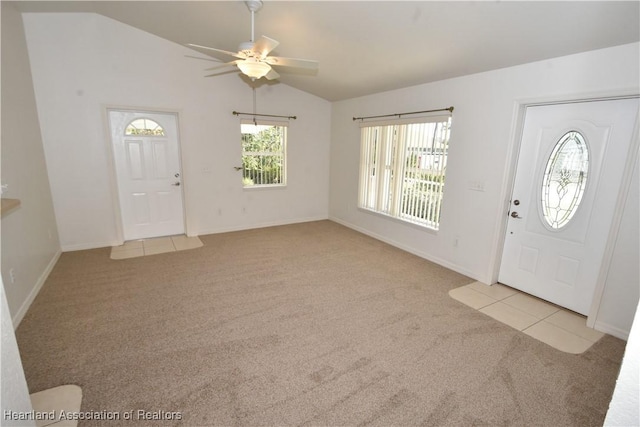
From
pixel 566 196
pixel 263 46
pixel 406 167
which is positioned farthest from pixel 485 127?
pixel 263 46

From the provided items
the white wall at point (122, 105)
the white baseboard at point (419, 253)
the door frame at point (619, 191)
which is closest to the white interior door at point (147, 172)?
the white wall at point (122, 105)

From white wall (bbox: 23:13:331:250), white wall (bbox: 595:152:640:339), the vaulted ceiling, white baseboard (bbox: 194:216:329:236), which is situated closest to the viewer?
the vaulted ceiling

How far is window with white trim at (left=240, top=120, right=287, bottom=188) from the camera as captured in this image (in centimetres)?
545

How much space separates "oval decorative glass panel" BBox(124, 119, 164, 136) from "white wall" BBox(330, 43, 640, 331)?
3.52 m

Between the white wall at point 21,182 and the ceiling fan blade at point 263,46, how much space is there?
257cm

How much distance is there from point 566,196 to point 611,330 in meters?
1.23

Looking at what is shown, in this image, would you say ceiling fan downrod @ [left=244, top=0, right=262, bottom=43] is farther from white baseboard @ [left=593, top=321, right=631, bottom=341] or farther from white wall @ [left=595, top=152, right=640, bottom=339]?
white baseboard @ [left=593, top=321, right=631, bottom=341]

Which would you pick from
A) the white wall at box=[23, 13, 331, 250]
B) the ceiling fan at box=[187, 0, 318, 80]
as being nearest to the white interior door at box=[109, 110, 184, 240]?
the white wall at box=[23, 13, 331, 250]

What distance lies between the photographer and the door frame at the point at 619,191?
246cm

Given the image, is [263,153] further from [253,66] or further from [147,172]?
[253,66]

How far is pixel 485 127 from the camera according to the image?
3.45 m

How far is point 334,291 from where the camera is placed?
131 inches

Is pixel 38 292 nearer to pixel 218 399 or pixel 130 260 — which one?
pixel 130 260

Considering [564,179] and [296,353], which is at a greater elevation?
[564,179]
